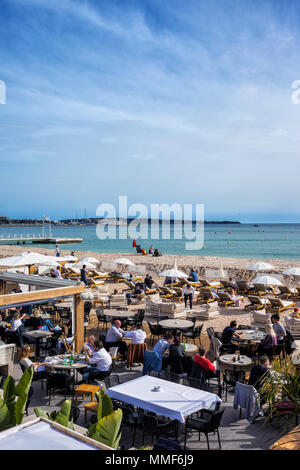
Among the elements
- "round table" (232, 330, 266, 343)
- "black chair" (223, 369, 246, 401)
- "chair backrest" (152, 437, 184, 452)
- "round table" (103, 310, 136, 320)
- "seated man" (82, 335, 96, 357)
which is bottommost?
"black chair" (223, 369, 246, 401)

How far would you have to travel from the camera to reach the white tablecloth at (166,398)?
232 inches

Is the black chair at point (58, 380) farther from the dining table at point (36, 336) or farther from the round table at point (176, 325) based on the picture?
the round table at point (176, 325)

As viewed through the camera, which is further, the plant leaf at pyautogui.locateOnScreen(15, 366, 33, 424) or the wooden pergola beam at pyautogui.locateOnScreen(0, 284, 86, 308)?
the wooden pergola beam at pyautogui.locateOnScreen(0, 284, 86, 308)

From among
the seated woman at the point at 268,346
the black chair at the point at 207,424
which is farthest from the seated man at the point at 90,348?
the seated woman at the point at 268,346

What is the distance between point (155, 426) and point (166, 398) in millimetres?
425

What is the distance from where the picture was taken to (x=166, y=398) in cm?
620

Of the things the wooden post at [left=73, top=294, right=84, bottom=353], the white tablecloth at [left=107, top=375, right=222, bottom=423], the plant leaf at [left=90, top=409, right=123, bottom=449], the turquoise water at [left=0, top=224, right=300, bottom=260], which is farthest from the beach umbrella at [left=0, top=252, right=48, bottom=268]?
the turquoise water at [left=0, top=224, right=300, bottom=260]

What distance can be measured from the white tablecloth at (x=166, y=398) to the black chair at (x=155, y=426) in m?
0.15

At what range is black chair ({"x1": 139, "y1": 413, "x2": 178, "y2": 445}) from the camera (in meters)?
6.05

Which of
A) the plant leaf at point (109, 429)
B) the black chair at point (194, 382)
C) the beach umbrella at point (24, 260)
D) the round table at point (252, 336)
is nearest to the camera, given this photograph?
the plant leaf at point (109, 429)

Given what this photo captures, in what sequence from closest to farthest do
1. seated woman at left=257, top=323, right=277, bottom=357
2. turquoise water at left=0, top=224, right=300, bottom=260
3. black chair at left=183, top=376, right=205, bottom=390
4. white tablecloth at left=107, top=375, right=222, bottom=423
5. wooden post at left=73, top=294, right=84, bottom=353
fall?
white tablecloth at left=107, top=375, right=222, bottom=423
black chair at left=183, top=376, right=205, bottom=390
seated woman at left=257, top=323, right=277, bottom=357
wooden post at left=73, top=294, right=84, bottom=353
turquoise water at left=0, top=224, right=300, bottom=260

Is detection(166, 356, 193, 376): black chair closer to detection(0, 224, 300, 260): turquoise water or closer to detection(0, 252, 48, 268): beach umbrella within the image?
detection(0, 252, 48, 268): beach umbrella

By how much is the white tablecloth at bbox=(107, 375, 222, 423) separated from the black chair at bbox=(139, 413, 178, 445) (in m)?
0.15
